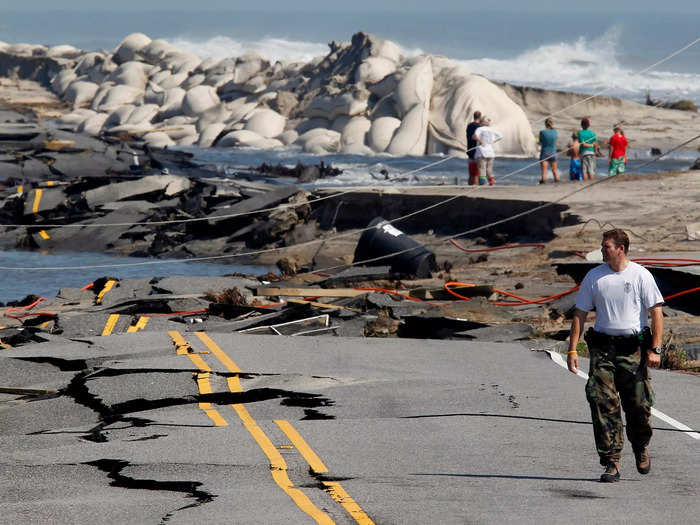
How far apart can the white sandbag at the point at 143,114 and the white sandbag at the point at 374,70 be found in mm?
15199

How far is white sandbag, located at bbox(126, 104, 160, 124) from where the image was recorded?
7019 centimetres

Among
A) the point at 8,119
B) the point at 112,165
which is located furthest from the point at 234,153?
the point at 112,165

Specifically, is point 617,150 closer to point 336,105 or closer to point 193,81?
point 336,105

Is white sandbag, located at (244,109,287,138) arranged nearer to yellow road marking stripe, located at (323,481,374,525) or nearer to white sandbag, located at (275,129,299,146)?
white sandbag, located at (275,129,299,146)

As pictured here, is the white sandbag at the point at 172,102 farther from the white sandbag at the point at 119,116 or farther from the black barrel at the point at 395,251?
the black barrel at the point at 395,251

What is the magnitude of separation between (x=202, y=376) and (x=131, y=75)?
73.1 meters

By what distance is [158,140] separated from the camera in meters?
65.0

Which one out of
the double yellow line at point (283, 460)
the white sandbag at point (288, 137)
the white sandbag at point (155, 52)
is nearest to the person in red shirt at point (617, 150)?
the double yellow line at point (283, 460)

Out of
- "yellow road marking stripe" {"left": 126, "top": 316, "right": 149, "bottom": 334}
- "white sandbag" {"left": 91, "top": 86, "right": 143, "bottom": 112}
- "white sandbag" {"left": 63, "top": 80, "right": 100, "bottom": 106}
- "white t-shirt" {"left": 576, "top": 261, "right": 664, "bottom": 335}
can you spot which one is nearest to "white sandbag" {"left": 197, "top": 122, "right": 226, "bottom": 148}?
"white sandbag" {"left": 91, "top": 86, "right": 143, "bottom": 112}

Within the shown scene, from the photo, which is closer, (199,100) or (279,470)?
(279,470)

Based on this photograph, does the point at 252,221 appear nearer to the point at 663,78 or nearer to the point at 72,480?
the point at 72,480

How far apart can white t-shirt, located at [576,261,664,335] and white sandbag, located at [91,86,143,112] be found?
70583 mm

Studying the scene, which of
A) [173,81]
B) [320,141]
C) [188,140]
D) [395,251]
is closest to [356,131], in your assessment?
[320,141]

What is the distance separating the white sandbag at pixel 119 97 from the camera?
76.3 m
